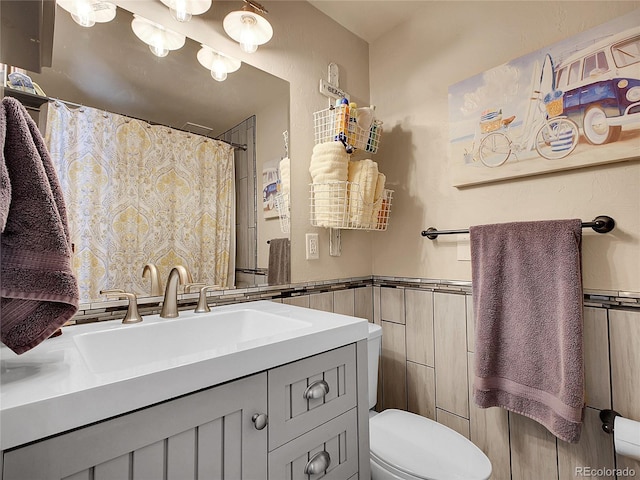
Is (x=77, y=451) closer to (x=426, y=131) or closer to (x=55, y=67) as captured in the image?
(x=55, y=67)

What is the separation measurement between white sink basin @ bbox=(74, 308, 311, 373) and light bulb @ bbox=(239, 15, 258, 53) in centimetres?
105

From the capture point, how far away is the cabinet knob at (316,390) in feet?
2.60

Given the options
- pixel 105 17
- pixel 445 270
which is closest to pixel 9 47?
pixel 105 17

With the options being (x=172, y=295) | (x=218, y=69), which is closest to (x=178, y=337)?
(x=172, y=295)

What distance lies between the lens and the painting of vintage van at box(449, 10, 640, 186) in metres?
1.07

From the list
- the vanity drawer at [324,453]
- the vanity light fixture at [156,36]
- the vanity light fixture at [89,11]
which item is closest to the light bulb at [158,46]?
the vanity light fixture at [156,36]

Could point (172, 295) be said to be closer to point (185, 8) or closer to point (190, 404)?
point (190, 404)

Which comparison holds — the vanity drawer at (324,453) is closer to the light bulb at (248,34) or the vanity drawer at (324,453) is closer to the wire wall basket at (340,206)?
the wire wall basket at (340,206)

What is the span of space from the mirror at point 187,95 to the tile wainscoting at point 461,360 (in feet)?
1.00

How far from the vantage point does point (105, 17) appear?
3.37 feet

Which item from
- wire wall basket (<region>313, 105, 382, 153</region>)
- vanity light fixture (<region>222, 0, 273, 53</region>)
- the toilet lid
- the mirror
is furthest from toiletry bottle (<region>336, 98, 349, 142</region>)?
the toilet lid

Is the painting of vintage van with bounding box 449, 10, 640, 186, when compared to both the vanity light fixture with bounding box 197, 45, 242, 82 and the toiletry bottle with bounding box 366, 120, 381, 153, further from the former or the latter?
the vanity light fixture with bounding box 197, 45, 242, 82

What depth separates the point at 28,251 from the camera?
0.55m

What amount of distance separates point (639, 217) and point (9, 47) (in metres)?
1.59
